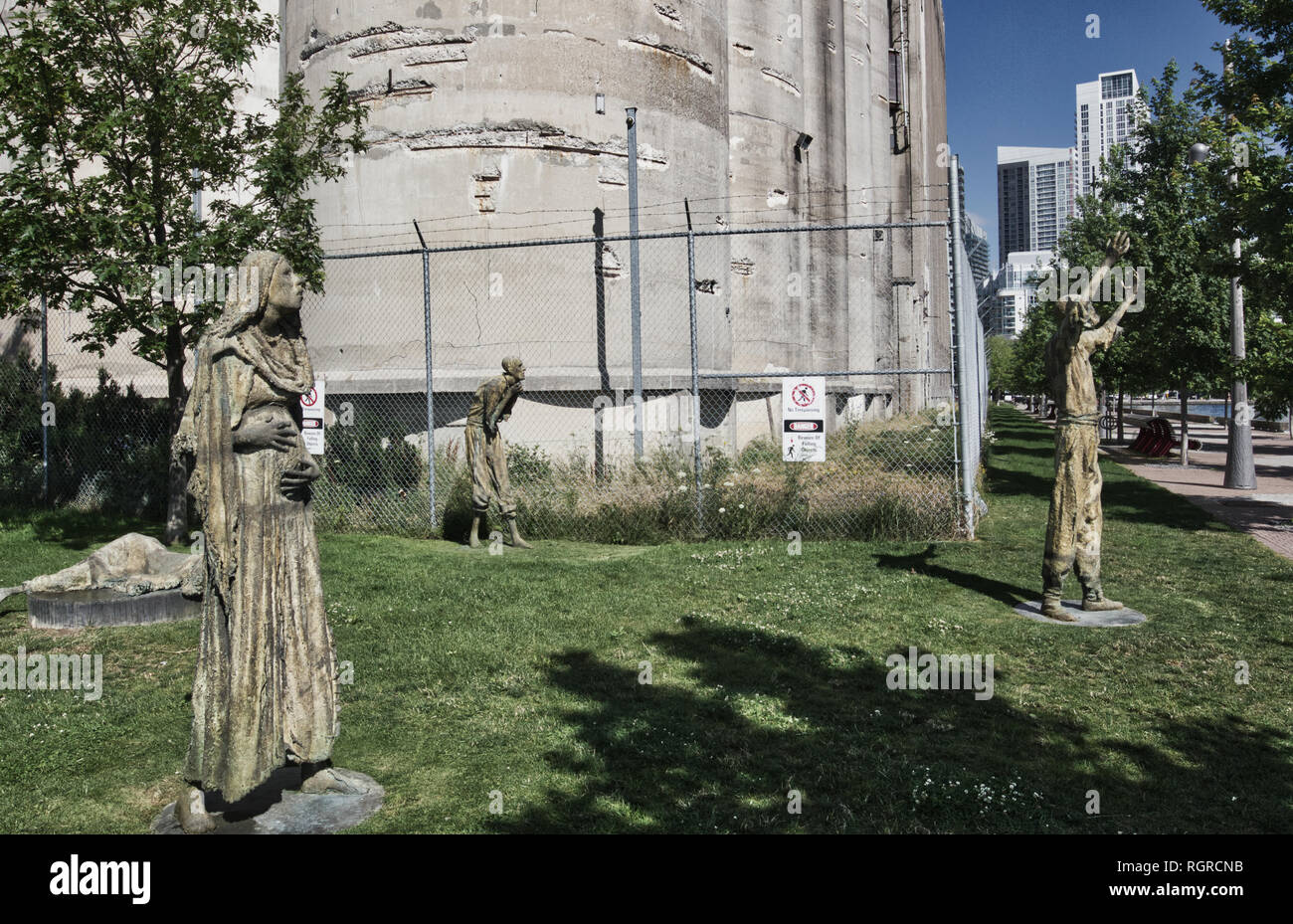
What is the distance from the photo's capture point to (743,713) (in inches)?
220

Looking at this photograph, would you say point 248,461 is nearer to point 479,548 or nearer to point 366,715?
point 366,715

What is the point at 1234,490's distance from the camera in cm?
1678

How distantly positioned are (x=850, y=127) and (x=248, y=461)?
3177cm

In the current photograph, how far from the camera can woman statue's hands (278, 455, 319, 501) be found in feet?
13.5

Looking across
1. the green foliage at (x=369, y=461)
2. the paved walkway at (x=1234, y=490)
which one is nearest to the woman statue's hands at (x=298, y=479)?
the green foliage at (x=369, y=461)

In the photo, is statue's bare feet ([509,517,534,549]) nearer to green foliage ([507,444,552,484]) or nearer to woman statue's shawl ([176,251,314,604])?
green foliage ([507,444,552,484])

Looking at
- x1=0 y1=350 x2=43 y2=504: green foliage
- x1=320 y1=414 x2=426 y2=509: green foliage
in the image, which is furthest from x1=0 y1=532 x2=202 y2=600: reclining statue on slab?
x1=0 y1=350 x2=43 y2=504: green foliage

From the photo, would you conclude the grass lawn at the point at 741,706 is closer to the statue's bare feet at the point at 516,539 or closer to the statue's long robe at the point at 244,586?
the statue's long robe at the point at 244,586

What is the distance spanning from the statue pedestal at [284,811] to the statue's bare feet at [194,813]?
32mm

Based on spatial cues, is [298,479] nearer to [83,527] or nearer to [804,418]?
[804,418]

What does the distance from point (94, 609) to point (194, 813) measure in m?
4.41

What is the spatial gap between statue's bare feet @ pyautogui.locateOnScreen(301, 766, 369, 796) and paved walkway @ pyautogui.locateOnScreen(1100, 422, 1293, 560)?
33.4ft

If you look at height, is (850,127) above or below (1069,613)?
above

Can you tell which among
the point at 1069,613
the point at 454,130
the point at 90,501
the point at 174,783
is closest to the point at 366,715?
the point at 174,783
